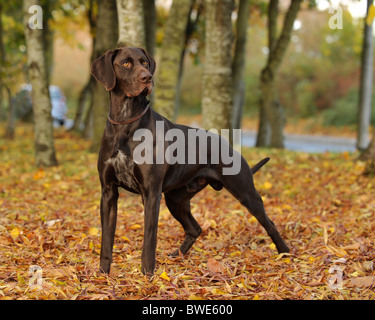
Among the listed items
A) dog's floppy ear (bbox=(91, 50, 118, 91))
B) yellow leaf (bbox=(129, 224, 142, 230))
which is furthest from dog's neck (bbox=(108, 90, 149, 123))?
yellow leaf (bbox=(129, 224, 142, 230))

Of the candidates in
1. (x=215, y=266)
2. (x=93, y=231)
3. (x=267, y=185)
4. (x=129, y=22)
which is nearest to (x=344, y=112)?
(x=267, y=185)

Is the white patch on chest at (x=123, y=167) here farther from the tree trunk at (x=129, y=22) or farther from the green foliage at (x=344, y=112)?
the green foliage at (x=344, y=112)

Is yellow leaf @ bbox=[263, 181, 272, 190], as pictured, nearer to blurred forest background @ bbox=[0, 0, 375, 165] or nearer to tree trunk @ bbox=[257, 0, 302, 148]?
blurred forest background @ bbox=[0, 0, 375, 165]

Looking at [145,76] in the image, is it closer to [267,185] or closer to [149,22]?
[267,185]

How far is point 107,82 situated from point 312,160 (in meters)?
7.54

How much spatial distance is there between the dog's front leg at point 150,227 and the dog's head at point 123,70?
0.88 meters

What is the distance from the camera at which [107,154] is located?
13.0 feet

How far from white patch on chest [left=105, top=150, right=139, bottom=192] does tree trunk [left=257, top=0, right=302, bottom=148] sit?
9077 millimetres

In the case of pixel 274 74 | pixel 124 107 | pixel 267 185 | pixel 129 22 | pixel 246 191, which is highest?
pixel 274 74

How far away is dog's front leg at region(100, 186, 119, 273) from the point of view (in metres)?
4.17

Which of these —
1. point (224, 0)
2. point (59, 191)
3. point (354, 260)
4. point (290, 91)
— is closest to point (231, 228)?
point (354, 260)

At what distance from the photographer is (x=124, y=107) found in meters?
3.99

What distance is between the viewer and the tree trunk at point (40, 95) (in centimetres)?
936

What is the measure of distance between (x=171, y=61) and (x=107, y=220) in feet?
14.2
